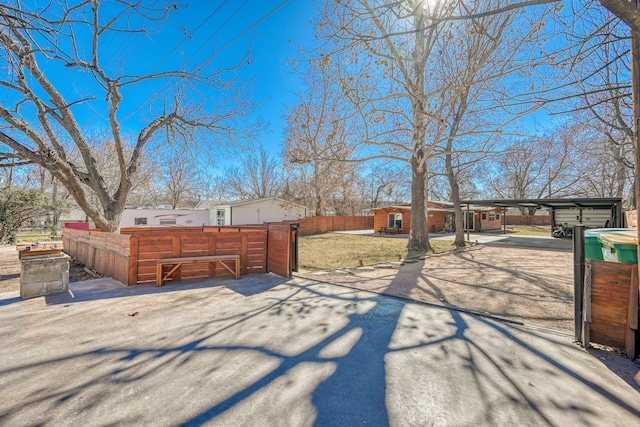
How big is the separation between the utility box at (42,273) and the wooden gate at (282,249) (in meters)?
3.73

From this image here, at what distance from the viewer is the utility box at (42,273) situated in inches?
175

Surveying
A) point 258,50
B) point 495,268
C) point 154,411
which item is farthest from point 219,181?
point 154,411

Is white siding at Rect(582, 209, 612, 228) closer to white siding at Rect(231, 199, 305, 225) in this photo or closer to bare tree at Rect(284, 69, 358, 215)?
bare tree at Rect(284, 69, 358, 215)

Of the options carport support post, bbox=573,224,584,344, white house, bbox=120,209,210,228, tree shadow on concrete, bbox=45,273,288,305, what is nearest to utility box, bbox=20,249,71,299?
tree shadow on concrete, bbox=45,273,288,305

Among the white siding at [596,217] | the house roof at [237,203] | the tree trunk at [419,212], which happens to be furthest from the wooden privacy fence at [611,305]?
the house roof at [237,203]

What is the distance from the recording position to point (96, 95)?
Result: 4738 mm

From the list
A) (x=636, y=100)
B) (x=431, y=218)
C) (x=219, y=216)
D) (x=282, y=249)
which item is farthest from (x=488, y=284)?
(x=219, y=216)

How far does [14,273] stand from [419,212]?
12936mm

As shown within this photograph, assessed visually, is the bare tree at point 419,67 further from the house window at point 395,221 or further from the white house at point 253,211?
the white house at point 253,211

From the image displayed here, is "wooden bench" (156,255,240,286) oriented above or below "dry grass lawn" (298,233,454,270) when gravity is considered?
above

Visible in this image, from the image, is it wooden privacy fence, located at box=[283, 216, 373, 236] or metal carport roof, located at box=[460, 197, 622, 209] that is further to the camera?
wooden privacy fence, located at box=[283, 216, 373, 236]

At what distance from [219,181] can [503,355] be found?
39.6 m

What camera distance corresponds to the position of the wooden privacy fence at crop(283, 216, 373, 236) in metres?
23.7

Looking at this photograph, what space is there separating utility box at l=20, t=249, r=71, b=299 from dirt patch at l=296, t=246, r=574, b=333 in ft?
14.9
